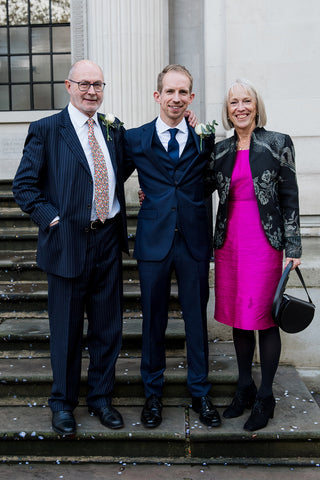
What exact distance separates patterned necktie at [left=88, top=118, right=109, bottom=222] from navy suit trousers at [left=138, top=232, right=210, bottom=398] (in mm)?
406

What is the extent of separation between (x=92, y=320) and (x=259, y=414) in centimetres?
112

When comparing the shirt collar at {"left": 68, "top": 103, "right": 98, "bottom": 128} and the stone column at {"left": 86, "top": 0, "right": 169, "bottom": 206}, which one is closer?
the shirt collar at {"left": 68, "top": 103, "right": 98, "bottom": 128}

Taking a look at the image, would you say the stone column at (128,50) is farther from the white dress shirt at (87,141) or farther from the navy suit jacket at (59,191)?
the navy suit jacket at (59,191)

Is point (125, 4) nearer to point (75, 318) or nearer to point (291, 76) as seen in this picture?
point (291, 76)

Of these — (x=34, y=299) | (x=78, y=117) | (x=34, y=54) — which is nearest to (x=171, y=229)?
(x=78, y=117)

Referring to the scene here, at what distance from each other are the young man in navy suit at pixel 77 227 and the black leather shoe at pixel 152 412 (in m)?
0.16

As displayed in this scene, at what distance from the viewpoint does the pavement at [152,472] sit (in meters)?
3.00

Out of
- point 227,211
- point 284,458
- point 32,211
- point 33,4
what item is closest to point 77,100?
point 32,211

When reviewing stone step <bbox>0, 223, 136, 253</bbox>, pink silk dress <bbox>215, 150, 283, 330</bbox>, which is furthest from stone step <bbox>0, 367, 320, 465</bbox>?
stone step <bbox>0, 223, 136, 253</bbox>

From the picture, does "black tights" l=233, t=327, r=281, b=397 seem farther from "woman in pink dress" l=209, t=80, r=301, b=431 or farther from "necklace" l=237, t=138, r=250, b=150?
"necklace" l=237, t=138, r=250, b=150

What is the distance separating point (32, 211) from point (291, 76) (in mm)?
3129

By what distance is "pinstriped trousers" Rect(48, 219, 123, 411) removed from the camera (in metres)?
3.16

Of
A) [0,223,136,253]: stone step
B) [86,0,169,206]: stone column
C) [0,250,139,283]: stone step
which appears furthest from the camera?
[86,0,169,206]: stone column

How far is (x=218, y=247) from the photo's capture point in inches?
129
